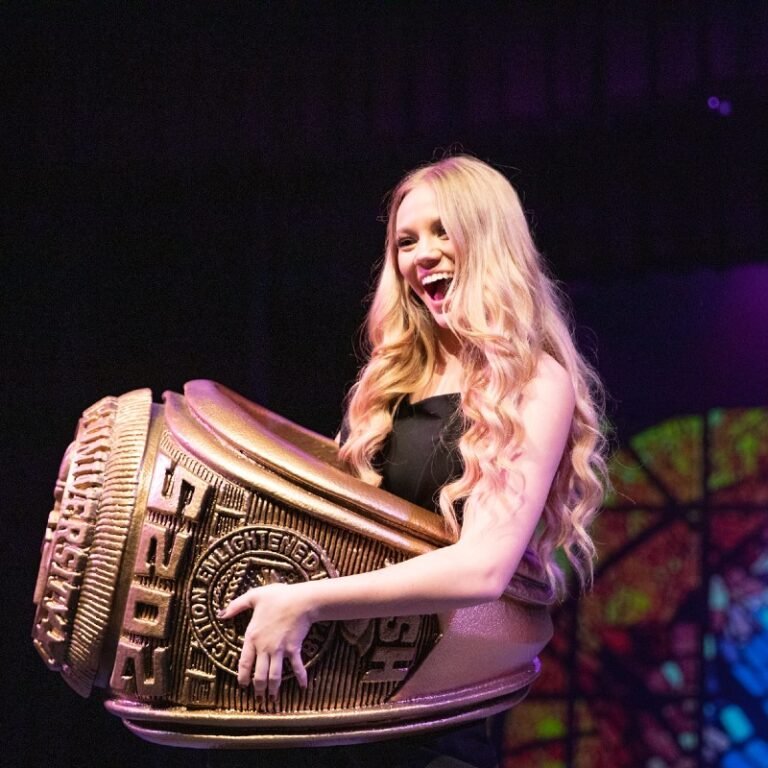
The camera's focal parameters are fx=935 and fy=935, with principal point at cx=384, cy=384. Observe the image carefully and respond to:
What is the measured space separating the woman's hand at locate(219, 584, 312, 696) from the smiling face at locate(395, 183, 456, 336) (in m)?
0.57

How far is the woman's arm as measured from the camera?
3.85 feet

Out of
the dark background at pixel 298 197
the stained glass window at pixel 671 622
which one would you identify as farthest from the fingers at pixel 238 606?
the stained glass window at pixel 671 622

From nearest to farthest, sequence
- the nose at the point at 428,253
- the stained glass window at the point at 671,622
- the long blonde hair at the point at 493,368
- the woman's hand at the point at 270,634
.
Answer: the woman's hand at the point at 270,634
the long blonde hair at the point at 493,368
the nose at the point at 428,253
the stained glass window at the point at 671,622

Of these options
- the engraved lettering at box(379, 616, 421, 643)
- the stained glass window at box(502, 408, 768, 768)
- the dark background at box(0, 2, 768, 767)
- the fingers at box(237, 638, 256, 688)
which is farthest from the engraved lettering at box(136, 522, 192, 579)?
the stained glass window at box(502, 408, 768, 768)

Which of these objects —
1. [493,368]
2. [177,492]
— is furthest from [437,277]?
[177,492]

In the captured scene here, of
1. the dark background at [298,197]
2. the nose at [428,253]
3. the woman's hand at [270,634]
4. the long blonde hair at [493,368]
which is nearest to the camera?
the woman's hand at [270,634]

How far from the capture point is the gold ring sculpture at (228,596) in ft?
4.00

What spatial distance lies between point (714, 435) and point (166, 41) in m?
2.12

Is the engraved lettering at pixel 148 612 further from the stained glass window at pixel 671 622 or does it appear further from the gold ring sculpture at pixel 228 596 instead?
the stained glass window at pixel 671 622

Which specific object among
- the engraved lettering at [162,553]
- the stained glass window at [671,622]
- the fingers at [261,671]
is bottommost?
the stained glass window at [671,622]

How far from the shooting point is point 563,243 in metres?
2.73

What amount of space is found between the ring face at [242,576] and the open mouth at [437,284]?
537mm

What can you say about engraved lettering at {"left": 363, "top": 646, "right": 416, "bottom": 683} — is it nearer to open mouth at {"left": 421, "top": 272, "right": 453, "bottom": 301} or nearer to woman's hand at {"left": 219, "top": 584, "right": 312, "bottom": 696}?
woman's hand at {"left": 219, "top": 584, "right": 312, "bottom": 696}

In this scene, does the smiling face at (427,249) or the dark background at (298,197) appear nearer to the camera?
the smiling face at (427,249)
